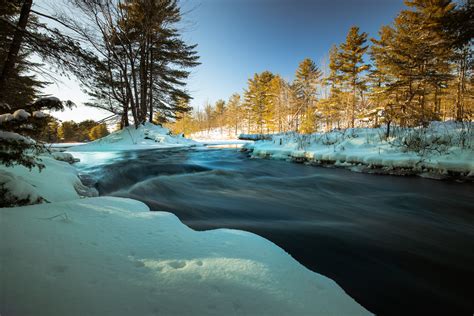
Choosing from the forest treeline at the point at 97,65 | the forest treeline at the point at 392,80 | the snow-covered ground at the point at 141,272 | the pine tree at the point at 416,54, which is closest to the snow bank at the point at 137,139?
the forest treeline at the point at 97,65

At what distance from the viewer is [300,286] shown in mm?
1237

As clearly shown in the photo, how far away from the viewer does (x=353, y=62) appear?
22.8m

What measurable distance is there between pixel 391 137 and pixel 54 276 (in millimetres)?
9172

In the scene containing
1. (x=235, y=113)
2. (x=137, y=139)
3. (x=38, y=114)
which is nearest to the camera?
(x=38, y=114)

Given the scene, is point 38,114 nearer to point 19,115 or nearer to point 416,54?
point 19,115

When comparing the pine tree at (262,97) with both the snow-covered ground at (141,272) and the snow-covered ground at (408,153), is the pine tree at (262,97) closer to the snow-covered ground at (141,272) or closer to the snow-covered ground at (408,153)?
the snow-covered ground at (408,153)

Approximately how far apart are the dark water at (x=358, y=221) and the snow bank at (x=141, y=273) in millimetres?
672

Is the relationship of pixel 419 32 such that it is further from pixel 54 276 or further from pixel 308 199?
pixel 54 276

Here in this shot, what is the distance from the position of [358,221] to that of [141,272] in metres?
3.01

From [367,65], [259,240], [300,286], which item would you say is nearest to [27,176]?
[259,240]

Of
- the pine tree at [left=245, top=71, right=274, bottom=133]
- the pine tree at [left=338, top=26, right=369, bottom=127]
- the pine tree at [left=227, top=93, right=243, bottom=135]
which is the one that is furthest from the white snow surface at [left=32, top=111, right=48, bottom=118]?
the pine tree at [left=227, top=93, right=243, bottom=135]

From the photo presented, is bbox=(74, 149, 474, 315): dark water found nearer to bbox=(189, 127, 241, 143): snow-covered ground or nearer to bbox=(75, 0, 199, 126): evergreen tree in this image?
bbox=(75, 0, 199, 126): evergreen tree

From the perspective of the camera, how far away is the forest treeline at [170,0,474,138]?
8.04 m

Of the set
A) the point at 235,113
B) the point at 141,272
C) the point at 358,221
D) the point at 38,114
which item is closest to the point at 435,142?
the point at 358,221
